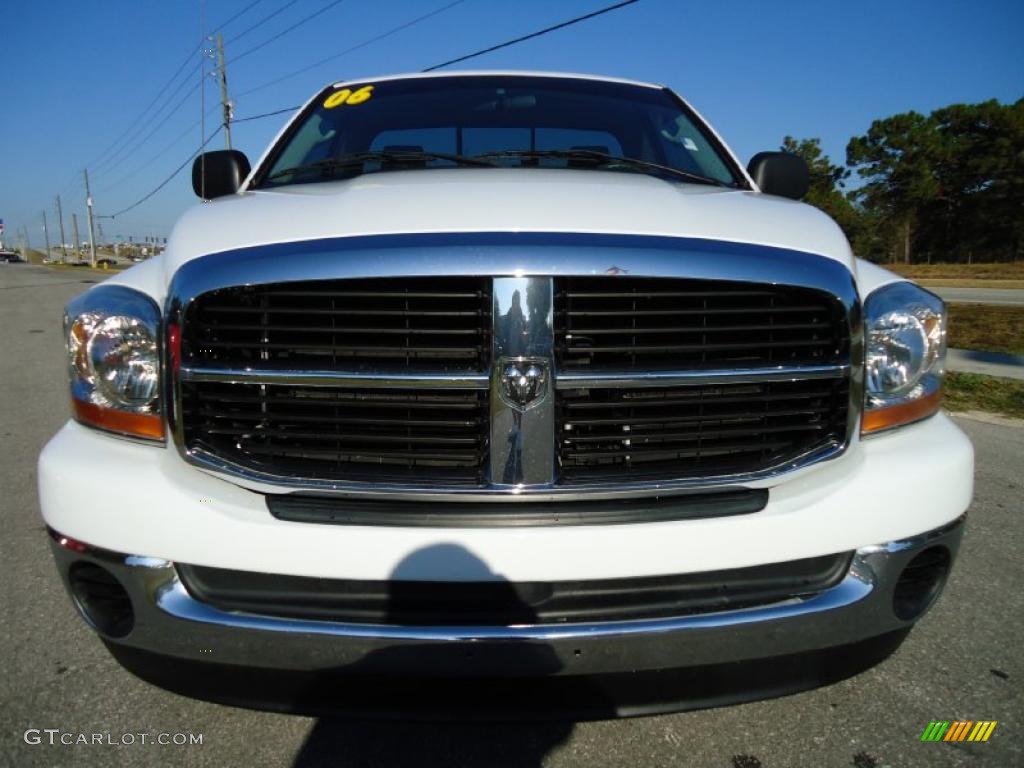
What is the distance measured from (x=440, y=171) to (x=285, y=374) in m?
1.02

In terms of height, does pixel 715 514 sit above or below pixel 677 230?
below

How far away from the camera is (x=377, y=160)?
2658 millimetres

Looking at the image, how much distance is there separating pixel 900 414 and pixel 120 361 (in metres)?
1.86

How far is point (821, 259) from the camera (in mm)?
1687

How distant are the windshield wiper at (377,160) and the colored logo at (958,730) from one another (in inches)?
83.7

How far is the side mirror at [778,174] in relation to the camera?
281 centimetres

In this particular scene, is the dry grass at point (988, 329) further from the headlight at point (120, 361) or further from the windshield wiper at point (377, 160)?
the headlight at point (120, 361)

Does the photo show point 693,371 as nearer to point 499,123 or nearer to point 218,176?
point 499,123

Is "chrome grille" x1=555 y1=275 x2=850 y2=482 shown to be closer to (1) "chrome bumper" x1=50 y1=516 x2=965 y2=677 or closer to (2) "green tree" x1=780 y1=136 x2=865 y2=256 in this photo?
(1) "chrome bumper" x1=50 y1=516 x2=965 y2=677

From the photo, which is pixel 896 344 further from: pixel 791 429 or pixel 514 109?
pixel 514 109

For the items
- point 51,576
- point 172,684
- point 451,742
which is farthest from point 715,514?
point 51,576

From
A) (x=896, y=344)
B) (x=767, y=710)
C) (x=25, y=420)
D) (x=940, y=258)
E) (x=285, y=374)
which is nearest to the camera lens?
(x=285, y=374)

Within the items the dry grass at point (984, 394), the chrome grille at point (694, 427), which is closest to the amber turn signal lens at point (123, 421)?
the chrome grille at point (694, 427)

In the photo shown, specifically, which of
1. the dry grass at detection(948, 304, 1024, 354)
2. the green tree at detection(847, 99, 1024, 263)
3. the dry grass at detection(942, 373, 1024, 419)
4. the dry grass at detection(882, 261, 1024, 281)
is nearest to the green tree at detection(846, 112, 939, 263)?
the green tree at detection(847, 99, 1024, 263)
